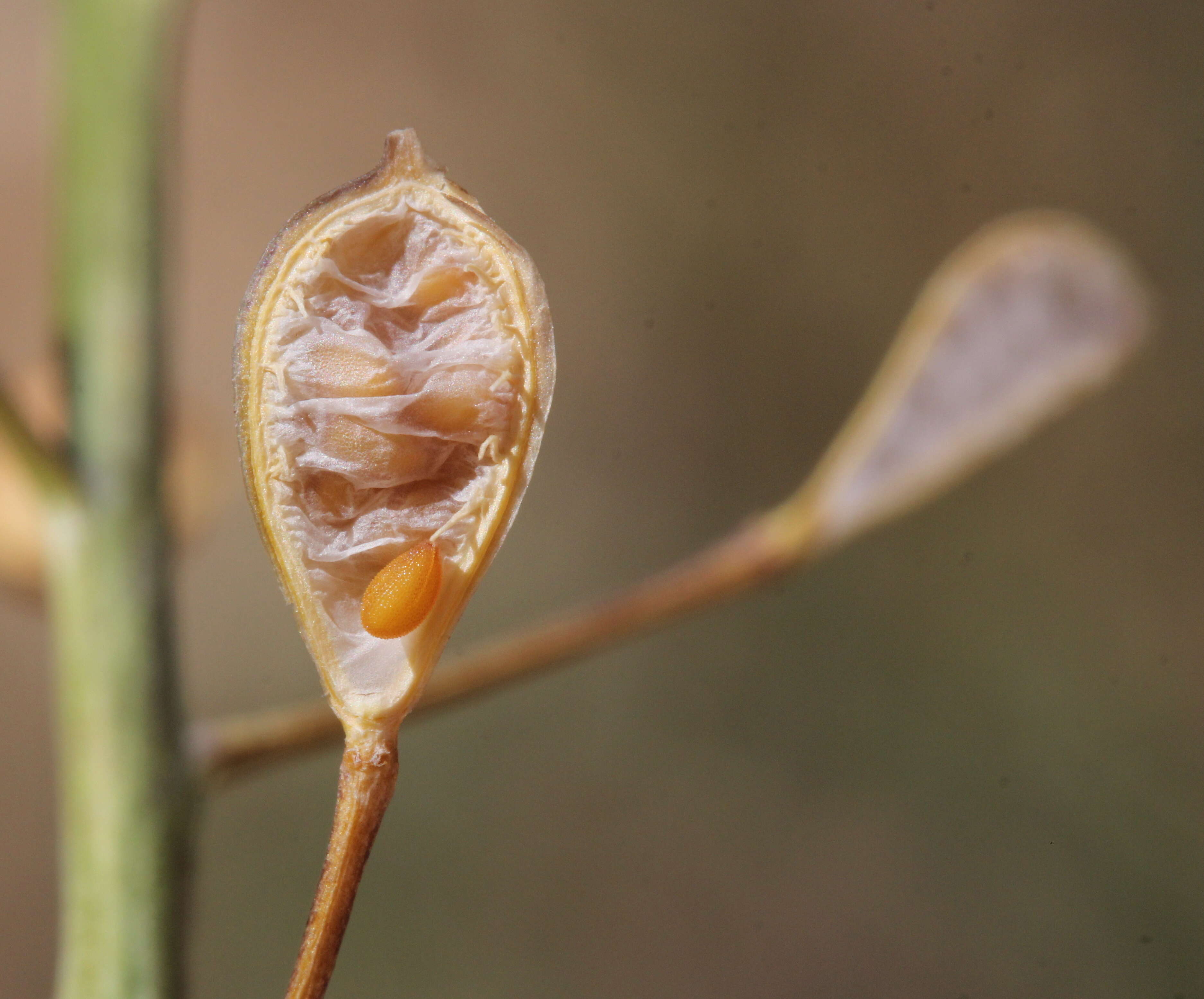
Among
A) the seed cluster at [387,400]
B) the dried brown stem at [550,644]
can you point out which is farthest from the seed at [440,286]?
the dried brown stem at [550,644]

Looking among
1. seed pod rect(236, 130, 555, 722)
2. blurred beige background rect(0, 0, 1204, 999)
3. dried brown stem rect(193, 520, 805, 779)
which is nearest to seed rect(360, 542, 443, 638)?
seed pod rect(236, 130, 555, 722)

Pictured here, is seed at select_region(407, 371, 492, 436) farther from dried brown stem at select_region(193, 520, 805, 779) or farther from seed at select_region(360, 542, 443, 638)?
dried brown stem at select_region(193, 520, 805, 779)

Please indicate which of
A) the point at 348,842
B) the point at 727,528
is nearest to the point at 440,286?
the point at 348,842

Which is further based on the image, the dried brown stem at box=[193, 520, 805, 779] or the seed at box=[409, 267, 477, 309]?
the dried brown stem at box=[193, 520, 805, 779]

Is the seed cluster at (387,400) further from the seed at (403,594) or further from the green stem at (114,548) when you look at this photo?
the green stem at (114,548)

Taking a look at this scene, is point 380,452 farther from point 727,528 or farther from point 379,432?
point 727,528
